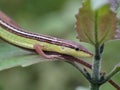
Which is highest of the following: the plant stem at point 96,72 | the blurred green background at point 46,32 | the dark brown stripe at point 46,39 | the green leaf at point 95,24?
the green leaf at point 95,24

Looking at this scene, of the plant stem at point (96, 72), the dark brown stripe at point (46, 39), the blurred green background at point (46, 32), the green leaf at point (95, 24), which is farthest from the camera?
the blurred green background at point (46, 32)

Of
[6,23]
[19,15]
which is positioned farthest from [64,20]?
[6,23]

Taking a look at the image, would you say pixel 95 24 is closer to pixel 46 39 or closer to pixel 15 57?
pixel 15 57

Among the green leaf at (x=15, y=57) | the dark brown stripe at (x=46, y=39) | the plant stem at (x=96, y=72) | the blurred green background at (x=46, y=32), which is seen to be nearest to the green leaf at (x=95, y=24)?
the plant stem at (x=96, y=72)

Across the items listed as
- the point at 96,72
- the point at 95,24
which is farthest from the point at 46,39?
the point at 95,24

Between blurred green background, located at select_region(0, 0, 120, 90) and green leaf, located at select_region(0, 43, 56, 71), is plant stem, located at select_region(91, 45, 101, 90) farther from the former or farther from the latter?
blurred green background, located at select_region(0, 0, 120, 90)

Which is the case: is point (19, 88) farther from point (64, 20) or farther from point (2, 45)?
point (2, 45)

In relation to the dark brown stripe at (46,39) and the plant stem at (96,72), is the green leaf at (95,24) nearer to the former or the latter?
the plant stem at (96,72)
